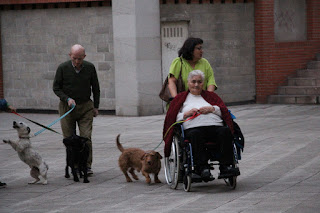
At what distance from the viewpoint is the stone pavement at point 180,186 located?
8156 mm

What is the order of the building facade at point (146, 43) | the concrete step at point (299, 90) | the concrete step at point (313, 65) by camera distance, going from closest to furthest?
the building facade at point (146, 43), the concrete step at point (299, 90), the concrete step at point (313, 65)

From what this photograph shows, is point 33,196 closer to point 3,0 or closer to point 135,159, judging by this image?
point 135,159

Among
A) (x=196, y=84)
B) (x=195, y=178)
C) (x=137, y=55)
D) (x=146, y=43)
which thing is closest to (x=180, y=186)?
(x=195, y=178)

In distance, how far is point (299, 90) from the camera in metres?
19.2

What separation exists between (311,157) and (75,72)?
3602 mm

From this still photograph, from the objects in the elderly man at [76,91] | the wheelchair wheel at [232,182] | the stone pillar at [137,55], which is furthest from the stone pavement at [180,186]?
the stone pillar at [137,55]

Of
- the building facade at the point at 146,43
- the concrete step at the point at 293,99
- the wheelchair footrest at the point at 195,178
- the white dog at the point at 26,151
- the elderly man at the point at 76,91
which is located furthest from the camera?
the concrete step at the point at 293,99

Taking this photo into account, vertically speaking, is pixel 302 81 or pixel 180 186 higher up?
pixel 302 81

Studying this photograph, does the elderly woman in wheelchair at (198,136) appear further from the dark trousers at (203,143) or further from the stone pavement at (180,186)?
the stone pavement at (180,186)

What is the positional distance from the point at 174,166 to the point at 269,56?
1067cm

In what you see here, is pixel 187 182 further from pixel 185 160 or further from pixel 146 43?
pixel 146 43

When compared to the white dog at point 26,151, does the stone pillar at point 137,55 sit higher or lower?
higher

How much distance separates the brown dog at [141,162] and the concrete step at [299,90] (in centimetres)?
991

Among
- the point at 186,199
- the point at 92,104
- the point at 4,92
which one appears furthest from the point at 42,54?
the point at 186,199
